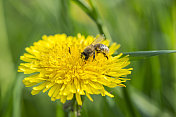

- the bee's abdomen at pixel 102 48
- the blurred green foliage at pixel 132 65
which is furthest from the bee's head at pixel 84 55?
the blurred green foliage at pixel 132 65

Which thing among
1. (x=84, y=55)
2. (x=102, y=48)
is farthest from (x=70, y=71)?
(x=102, y=48)

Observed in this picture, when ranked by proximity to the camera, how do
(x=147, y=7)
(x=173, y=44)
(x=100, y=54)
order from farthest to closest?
1. (x=147, y=7)
2. (x=173, y=44)
3. (x=100, y=54)

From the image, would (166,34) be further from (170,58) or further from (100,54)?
(100,54)

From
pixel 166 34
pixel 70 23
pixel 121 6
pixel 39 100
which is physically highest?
pixel 121 6

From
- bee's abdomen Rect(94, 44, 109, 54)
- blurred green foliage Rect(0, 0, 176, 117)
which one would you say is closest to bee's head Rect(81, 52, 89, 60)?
bee's abdomen Rect(94, 44, 109, 54)

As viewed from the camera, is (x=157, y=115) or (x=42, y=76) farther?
(x=157, y=115)

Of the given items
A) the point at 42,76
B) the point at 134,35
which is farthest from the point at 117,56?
the point at 134,35

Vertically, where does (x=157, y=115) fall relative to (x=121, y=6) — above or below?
below
